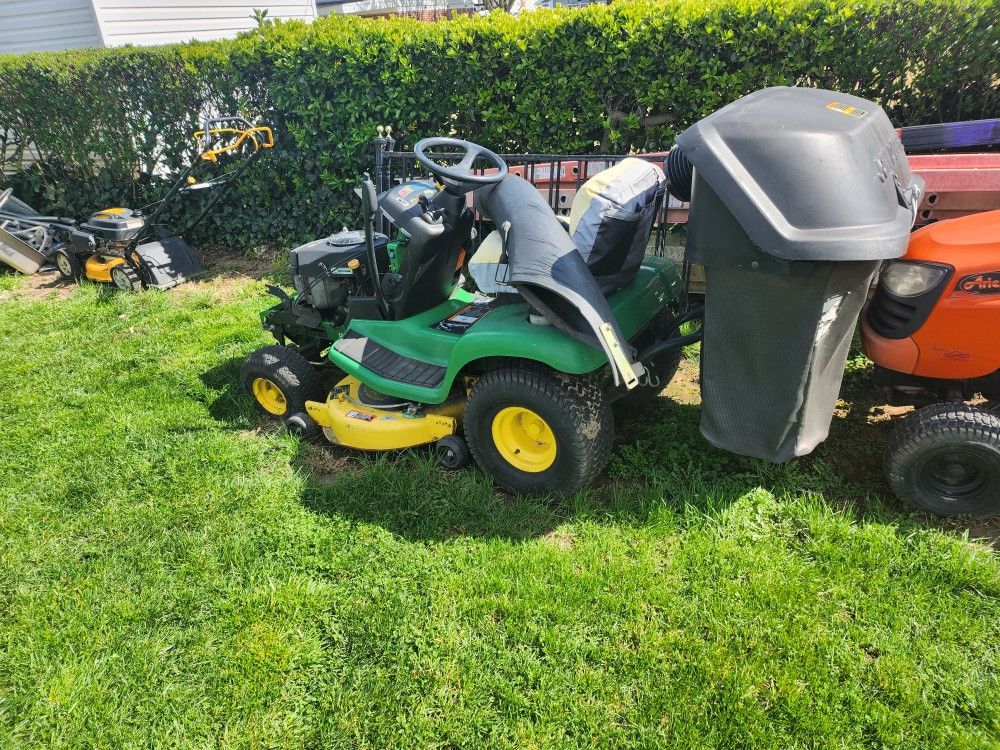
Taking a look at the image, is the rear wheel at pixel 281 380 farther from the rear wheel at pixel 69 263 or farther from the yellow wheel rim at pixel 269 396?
the rear wheel at pixel 69 263

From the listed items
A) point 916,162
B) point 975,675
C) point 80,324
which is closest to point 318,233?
point 80,324

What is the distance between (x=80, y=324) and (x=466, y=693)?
509cm

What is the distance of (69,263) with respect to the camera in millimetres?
6668

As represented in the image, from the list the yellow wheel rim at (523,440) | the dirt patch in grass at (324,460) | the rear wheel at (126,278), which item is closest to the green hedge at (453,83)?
the rear wheel at (126,278)

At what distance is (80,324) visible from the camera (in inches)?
221

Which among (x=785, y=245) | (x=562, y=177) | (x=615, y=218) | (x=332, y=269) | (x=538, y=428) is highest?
(x=785, y=245)

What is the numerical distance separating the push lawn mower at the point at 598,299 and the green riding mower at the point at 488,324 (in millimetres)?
10

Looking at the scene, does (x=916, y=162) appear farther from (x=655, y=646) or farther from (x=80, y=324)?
(x=80, y=324)

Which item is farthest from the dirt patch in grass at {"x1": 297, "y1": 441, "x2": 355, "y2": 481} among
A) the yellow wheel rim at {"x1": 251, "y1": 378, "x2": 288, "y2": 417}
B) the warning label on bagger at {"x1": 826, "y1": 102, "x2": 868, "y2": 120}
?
the warning label on bagger at {"x1": 826, "y1": 102, "x2": 868, "y2": 120}

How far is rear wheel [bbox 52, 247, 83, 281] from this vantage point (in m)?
6.63

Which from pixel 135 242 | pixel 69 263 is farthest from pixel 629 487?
pixel 69 263

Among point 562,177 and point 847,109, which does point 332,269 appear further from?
point 847,109

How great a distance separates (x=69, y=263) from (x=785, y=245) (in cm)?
704

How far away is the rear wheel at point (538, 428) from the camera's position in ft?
9.30
